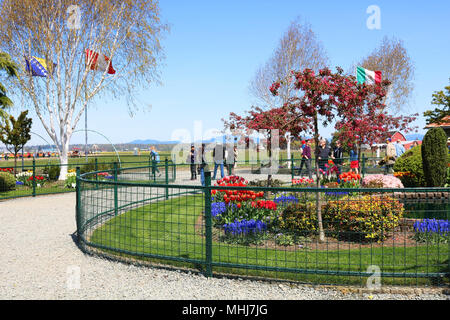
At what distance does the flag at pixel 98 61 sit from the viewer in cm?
2145

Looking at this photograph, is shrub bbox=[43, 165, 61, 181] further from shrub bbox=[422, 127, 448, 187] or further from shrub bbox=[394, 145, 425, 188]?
shrub bbox=[422, 127, 448, 187]

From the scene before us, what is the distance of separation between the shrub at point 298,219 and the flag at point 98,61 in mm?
18220

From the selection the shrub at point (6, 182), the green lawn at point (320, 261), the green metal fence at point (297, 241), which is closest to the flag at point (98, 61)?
the shrub at point (6, 182)

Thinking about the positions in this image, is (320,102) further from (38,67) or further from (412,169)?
(38,67)

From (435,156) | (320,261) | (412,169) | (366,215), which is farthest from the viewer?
(412,169)

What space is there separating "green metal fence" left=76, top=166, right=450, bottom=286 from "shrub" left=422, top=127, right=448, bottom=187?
2575 millimetres

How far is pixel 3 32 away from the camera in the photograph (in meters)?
20.4

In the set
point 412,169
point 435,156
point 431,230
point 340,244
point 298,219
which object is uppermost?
point 435,156

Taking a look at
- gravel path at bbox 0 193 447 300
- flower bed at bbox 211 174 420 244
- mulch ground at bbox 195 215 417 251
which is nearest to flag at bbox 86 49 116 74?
gravel path at bbox 0 193 447 300

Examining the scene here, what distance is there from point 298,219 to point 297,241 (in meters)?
0.50

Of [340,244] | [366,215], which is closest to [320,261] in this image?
[340,244]

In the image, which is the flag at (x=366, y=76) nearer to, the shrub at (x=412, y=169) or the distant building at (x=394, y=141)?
the distant building at (x=394, y=141)

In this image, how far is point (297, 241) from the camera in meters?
6.27
